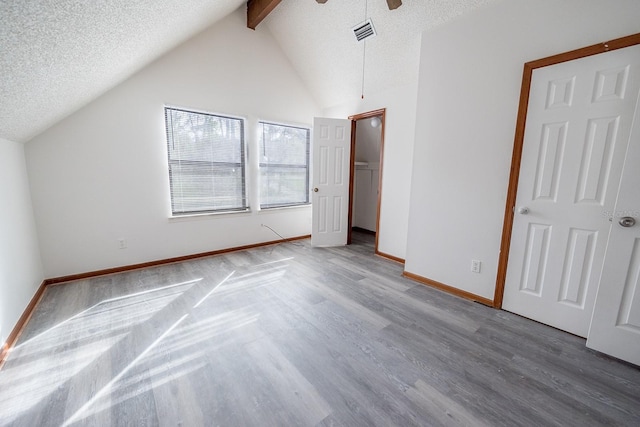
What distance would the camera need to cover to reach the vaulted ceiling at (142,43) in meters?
1.24

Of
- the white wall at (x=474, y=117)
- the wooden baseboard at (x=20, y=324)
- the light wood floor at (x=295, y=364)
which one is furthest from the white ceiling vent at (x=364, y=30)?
the wooden baseboard at (x=20, y=324)

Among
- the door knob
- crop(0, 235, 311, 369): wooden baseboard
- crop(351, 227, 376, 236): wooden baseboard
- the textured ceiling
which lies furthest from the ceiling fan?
crop(351, 227, 376, 236): wooden baseboard

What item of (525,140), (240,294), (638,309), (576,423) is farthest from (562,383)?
(240,294)

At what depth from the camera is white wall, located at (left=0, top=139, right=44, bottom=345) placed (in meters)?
1.73

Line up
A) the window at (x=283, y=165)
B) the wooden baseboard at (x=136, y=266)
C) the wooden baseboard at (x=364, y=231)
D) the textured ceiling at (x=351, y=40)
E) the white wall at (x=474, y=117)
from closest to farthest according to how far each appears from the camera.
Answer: the white wall at (x=474, y=117), the textured ceiling at (x=351, y=40), the wooden baseboard at (x=136, y=266), the window at (x=283, y=165), the wooden baseboard at (x=364, y=231)

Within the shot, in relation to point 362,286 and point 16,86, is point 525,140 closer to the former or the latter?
point 362,286

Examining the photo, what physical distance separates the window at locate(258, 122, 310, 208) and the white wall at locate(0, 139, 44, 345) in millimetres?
2454

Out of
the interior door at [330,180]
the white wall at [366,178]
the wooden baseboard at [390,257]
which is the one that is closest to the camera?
the wooden baseboard at [390,257]

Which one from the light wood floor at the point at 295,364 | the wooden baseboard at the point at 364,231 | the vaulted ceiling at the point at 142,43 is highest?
the vaulted ceiling at the point at 142,43

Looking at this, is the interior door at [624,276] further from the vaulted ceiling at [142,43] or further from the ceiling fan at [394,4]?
the ceiling fan at [394,4]

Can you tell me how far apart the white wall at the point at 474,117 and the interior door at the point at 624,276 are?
67 cm

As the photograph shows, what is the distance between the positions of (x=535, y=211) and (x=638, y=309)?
0.83m

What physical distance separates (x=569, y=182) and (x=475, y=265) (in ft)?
3.23

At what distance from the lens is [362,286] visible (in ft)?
8.83
